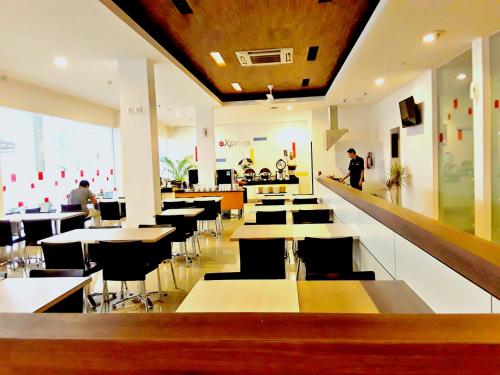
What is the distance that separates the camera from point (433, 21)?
438cm

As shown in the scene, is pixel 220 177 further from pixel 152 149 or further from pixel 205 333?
pixel 205 333

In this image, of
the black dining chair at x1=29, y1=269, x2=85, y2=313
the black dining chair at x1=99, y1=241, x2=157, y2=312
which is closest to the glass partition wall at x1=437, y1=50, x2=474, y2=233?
the black dining chair at x1=99, y1=241, x2=157, y2=312

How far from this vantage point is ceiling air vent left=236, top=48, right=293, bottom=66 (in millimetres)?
6137

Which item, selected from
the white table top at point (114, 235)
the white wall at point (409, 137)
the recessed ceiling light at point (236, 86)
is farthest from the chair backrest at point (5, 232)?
the white wall at point (409, 137)

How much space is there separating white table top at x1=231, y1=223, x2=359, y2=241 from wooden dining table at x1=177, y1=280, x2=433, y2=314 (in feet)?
4.31

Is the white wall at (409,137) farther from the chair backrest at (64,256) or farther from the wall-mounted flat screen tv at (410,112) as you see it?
the chair backrest at (64,256)

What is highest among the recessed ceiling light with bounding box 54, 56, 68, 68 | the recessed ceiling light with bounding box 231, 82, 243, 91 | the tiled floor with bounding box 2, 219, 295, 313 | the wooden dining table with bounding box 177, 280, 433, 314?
the recessed ceiling light with bounding box 231, 82, 243, 91

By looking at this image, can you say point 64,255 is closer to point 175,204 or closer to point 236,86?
point 175,204

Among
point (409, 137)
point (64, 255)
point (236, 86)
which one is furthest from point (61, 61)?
point (409, 137)

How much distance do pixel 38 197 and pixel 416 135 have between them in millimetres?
8382

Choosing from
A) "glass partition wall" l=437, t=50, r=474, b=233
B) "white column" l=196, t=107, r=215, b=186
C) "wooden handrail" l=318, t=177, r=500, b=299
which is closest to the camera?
"wooden handrail" l=318, t=177, r=500, b=299

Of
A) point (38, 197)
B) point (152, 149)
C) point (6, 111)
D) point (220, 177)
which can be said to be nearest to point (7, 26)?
point (152, 149)

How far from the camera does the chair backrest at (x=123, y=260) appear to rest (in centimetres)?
350

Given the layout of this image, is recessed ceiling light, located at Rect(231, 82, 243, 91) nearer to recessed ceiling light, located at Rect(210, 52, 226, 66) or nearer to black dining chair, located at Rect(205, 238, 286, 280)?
recessed ceiling light, located at Rect(210, 52, 226, 66)
